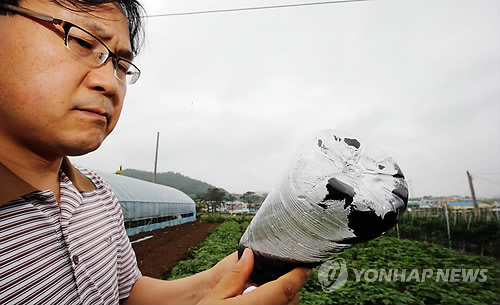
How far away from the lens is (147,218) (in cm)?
1384

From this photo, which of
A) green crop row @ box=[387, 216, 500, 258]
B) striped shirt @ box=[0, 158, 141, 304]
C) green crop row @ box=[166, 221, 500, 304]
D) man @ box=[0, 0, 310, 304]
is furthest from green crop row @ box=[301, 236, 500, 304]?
green crop row @ box=[387, 216, 500, 258]

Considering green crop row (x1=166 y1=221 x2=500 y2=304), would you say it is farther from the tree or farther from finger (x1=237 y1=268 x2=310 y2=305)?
the tree

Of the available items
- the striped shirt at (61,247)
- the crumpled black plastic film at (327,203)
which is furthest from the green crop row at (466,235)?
the striped shirt at (61,247)

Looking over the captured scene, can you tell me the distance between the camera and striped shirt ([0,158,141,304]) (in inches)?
27.3

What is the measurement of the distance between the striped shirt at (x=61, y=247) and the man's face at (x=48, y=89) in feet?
0.42

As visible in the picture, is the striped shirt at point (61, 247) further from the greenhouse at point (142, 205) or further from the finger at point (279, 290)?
the greenhouse at point (142, 205)

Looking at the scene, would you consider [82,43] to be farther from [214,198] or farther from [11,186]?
[214,198]

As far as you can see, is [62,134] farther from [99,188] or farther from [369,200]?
[369,200]

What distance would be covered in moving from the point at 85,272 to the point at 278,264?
25.1 inches

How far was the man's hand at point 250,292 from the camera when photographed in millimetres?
689

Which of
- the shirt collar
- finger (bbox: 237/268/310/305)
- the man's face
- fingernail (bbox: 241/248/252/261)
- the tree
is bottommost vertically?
the tree

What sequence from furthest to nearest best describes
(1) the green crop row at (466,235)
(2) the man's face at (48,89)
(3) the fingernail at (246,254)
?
1. (1) the green crop row at (466,235)
2. (3) the fingernail at (246,254)
3. (2) the man's face at (48,89)

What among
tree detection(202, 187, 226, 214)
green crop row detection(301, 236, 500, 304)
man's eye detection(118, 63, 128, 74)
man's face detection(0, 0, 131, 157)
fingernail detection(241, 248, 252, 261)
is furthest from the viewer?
tree detection(202, 187, 226, 214)

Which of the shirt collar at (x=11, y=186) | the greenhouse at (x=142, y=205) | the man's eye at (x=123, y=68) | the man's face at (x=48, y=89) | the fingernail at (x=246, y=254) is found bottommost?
the greenhouse at (x=142, y=205)
